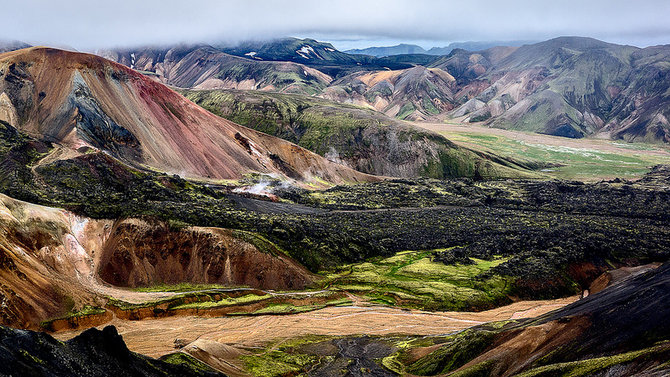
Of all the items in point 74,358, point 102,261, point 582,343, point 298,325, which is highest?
point 74,358

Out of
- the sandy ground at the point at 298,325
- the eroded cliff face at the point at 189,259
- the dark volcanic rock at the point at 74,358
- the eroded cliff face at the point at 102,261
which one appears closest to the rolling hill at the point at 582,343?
the sandy ground at the point at 298,325

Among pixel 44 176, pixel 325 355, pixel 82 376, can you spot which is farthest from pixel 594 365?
pixel 44 176

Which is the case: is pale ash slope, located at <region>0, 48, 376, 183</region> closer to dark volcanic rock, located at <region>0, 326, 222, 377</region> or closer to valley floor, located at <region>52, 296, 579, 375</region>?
valley floor, located at <region>52, 296, 579, 375</region>

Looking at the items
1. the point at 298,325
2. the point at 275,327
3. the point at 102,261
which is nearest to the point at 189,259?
the point at 102,261

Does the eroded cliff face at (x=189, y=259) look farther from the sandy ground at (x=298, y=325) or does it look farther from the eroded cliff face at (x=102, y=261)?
the sandy ground at (x=298, y=325)

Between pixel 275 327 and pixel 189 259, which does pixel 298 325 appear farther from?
pixel 189 259

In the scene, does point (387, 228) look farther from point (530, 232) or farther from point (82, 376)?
point (82, 376)
